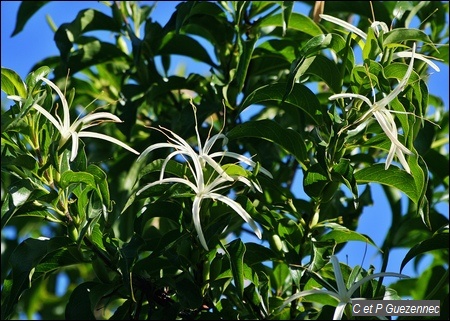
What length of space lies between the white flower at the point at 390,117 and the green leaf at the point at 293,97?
134mm

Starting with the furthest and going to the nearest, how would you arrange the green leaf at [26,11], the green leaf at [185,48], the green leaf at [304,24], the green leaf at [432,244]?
the green leaf at [26,11] < the green leaf at [185,48] < the green leaf at [304,24] < the green leaf at [432,244]

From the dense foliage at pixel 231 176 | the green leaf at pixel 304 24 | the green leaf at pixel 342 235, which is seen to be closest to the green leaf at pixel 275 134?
the dense foliage at pixel 231 176

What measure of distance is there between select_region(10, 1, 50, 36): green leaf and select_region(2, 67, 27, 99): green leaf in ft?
2.25

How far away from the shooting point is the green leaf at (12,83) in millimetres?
1434

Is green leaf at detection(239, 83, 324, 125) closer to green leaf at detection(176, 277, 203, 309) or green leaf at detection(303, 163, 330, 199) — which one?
green leaf at detection(303, 163, 330, 199)

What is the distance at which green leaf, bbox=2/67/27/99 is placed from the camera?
1434 mm

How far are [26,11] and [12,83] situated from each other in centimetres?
73

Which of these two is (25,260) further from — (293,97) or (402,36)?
(402,36)

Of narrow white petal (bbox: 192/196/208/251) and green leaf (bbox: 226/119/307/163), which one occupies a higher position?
green leaf (bbox: 226/119/307/163)

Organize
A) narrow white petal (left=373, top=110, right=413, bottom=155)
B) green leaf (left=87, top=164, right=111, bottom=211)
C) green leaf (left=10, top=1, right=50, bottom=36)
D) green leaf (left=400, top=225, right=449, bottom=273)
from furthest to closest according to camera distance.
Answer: green leaf (left=10, top=1, right=50, bottom=36) < green leaf (left=400, top=225, right=449, bottom=273) < green leaf (left=87, top=164, right=111, bottom=211) < narrow white petal (left=373, top=110, right=413, bottom=155)

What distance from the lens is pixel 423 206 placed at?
143 cm

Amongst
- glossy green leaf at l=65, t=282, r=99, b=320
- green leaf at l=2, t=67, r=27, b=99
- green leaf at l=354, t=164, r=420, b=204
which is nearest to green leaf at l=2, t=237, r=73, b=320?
glossy green leaf at l=65, t=282, r=99, b=320

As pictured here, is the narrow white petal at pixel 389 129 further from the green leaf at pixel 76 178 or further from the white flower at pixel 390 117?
the green leaf at pixel 76 178

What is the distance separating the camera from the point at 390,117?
131 centimetres
